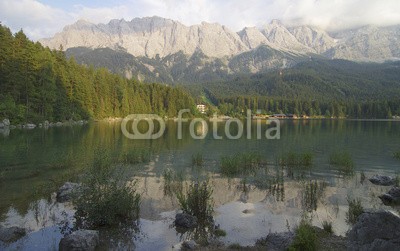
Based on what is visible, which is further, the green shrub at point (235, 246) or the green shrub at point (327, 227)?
the green shrub at point (327, 227)

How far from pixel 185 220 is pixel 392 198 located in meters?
12.6

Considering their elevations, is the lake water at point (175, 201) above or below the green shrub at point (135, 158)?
below

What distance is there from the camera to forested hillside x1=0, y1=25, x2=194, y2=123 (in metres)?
73.3

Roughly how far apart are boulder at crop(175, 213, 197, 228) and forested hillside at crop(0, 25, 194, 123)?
216 ft

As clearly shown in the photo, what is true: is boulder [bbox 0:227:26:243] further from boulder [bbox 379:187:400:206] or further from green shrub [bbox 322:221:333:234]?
boulder [bbox 379:187:400:206]

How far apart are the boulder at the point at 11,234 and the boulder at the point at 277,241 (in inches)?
374

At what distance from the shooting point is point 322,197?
65.3 ft

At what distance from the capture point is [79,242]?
11555 mm

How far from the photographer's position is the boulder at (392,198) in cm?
1859

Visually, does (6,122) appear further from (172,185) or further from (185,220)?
(185,220)

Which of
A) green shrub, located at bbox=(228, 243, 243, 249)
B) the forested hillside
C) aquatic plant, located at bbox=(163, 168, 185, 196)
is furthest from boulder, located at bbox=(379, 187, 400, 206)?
the forested hillside

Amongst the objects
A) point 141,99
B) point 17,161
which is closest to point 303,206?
point 17,161

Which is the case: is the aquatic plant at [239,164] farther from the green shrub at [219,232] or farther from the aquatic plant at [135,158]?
the green shrub at [219,232]

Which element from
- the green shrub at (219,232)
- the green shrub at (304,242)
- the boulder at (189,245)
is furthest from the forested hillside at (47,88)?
the green shrub at (304,242)
